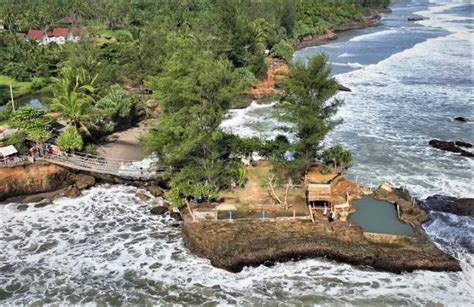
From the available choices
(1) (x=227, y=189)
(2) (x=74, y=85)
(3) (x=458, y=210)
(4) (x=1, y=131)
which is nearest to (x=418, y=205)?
(3) (x=458, y=210)

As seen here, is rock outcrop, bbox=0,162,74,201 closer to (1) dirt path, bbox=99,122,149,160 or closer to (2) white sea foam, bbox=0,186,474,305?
(2) white sea foam, bbox=0,186,474,305

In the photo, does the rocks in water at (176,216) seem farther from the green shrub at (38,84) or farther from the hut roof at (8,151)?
the green shrub at (38,84)

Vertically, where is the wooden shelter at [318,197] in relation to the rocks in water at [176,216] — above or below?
above

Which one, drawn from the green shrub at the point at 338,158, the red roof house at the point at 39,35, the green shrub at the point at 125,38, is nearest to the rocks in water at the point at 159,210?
the green shrub at the point at 338,158

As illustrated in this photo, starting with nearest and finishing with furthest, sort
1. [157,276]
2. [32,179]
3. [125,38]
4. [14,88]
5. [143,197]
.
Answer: [157,276]
[143,197]
[32,179]
[14,88]
[125,38]

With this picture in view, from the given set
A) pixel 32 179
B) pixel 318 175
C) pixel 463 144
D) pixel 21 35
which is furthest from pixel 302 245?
pixel 21 35

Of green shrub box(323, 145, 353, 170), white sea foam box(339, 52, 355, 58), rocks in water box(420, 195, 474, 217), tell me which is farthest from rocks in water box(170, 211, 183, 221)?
white sea foam box(339, 52, 355, 58)

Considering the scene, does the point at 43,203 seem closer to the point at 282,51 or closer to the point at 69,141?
the point at 69,141

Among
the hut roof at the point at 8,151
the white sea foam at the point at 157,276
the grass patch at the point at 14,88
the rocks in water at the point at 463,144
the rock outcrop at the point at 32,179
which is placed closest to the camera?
the white sea foam at the point at 157,276

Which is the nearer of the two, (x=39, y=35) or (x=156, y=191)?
(x=156, y=191)
